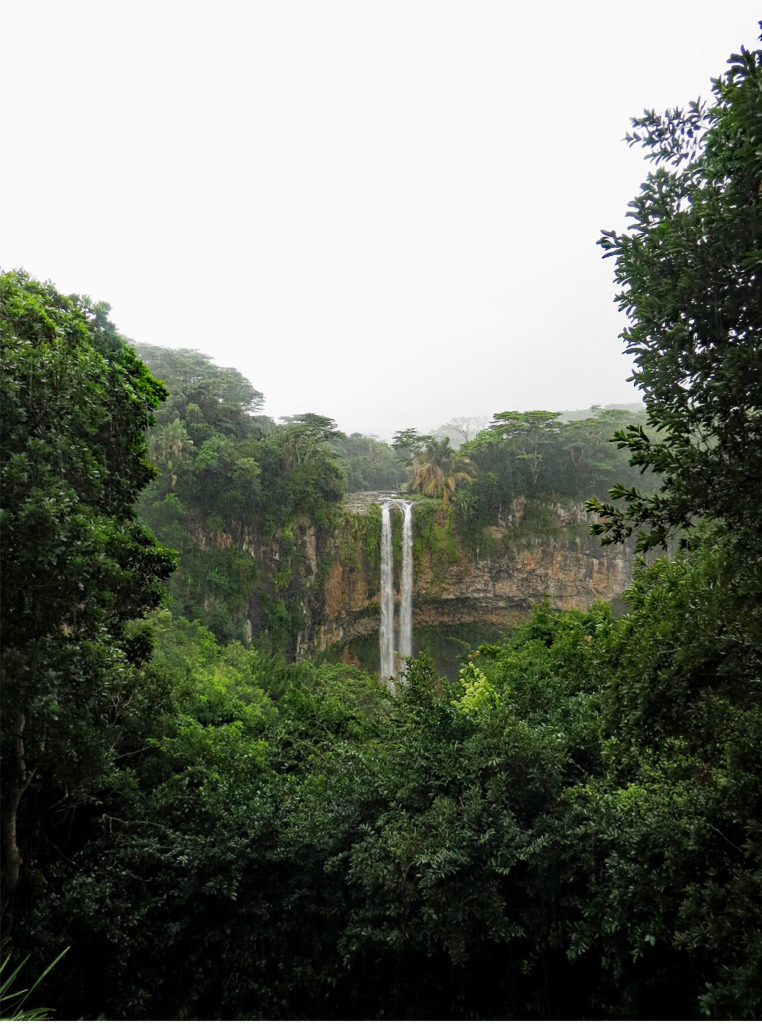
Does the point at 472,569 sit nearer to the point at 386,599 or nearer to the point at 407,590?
the point at 407,590

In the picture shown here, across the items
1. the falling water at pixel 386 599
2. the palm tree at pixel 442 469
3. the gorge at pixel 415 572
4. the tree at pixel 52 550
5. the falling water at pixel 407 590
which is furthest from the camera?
the palm tree at pixel 442 469

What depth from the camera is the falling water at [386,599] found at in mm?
17188

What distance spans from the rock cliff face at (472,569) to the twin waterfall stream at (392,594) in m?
0.23

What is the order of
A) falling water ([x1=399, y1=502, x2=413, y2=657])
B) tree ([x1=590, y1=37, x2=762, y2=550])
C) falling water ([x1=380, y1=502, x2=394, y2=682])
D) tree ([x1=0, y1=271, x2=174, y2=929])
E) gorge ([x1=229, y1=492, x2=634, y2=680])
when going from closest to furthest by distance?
1. tree ([x1=590, y1=37, x2=762, y2=550])
2. tree ([x1=0, y1=271, x2=174, y2=929])
3. gorge ([x1=229, y1=492, x2=634, y2=680])
4. falling water ([x1=380, y1=502, x2=394, y2=682])
5. falling water ([x1=399, y1=502, x2=413, y2=657])

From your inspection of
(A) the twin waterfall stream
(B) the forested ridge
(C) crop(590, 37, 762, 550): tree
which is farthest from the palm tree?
(C) crop(590, 37, 762, 550): tree

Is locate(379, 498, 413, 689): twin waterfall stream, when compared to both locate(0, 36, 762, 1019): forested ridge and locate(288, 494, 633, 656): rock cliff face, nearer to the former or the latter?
locate(288, 494, 633, 656): rock cliff face

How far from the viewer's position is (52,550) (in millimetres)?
2791

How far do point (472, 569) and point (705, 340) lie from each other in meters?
16.0

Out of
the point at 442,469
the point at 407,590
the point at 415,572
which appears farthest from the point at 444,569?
the point at 442,469

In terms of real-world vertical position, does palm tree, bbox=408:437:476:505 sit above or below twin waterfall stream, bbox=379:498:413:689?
above

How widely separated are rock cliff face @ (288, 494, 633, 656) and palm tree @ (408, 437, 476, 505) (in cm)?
52

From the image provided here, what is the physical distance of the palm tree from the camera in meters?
17.6

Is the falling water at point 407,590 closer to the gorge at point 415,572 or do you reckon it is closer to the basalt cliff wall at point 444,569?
the gorge at point 415,572

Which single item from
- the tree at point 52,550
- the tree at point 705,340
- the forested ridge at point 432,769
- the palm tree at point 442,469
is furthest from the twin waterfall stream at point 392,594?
the tree at point 705,340
